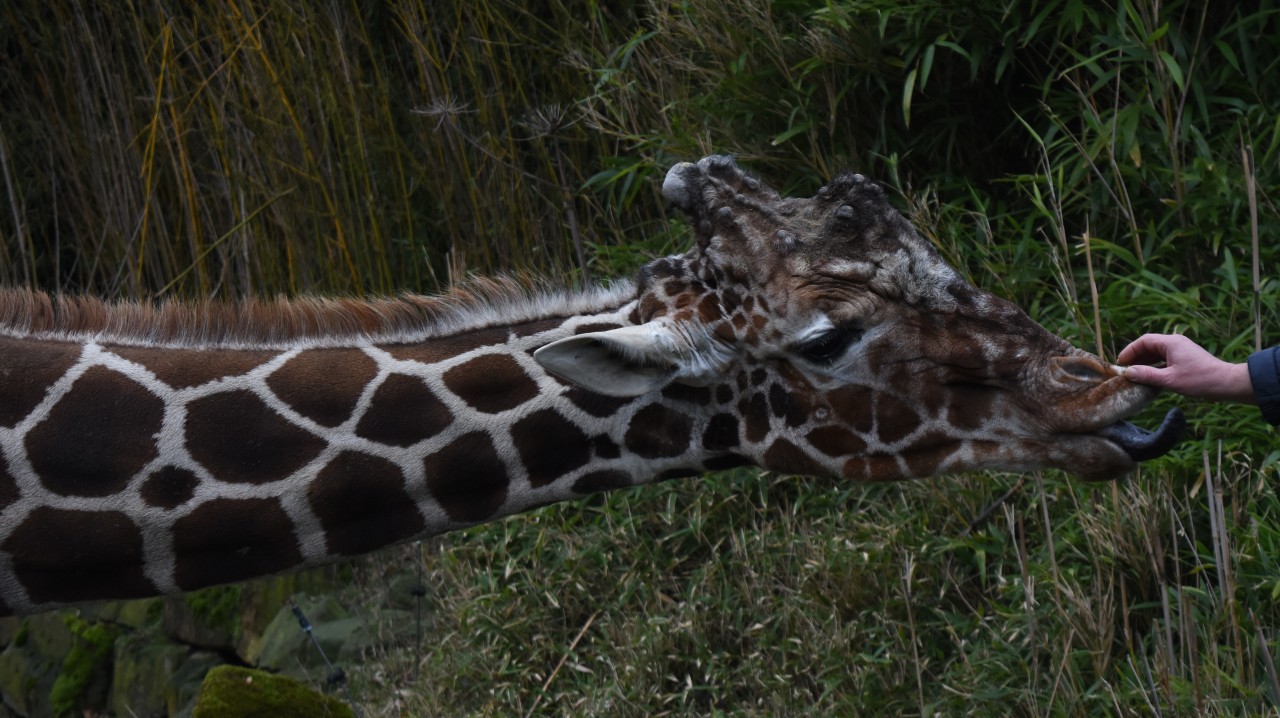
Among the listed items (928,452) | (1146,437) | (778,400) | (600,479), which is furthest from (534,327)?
(1146,437)

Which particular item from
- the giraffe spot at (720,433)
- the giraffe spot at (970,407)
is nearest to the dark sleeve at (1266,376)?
the giraffe spot at (970,407)

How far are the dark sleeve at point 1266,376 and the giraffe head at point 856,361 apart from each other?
0.81 feet

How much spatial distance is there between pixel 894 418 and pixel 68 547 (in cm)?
192

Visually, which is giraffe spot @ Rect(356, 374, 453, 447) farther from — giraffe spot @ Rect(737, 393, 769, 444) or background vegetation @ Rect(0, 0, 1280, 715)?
background vegetation @ Rect(0, 0, 1280, 715)

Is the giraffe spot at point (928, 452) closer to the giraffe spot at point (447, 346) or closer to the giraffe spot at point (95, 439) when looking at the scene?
the giraffe spot at point (447, 346)

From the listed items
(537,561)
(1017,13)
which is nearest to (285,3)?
(537,561)

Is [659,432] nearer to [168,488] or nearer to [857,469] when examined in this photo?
[857,469]

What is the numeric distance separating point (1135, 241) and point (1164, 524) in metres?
Result: 0.99

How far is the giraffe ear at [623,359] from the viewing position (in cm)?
302

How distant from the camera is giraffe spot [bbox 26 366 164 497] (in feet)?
10.3

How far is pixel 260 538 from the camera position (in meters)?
3.20

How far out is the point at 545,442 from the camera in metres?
3.23

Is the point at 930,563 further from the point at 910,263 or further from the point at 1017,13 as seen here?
the point at 1017,13

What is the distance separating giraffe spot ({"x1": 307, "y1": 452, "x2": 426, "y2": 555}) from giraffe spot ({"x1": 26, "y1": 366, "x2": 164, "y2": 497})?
0.41 meters
